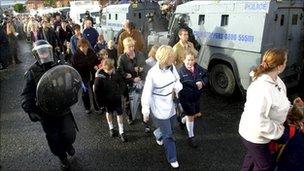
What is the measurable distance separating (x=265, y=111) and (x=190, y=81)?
222 centimetres

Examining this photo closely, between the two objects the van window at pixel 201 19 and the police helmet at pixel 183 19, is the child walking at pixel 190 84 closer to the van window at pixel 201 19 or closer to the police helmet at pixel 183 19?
the van window at pixel 201 19

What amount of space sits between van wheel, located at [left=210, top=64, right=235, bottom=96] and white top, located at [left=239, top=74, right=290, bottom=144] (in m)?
4.44

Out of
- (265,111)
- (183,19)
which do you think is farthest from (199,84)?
(183,19)

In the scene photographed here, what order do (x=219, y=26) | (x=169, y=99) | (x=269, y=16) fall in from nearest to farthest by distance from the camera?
(x=169, y=99) → (x=269, y=16) → (x=219, y=26)

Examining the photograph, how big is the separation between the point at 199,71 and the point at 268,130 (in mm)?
2320

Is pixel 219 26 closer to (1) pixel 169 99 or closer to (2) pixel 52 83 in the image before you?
(1) pixel 169 99

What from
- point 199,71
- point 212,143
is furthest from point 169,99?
point 212,143

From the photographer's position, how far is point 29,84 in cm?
463

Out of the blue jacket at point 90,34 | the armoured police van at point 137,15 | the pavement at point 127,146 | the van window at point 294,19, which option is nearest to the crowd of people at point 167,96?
the pavement at point 127,146

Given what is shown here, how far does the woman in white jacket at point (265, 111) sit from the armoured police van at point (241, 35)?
3555 millimetres

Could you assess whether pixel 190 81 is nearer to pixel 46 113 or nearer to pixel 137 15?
pixel 46 113

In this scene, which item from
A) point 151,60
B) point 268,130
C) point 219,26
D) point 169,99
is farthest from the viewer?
point 219,26

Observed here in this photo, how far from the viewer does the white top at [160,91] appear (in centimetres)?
473

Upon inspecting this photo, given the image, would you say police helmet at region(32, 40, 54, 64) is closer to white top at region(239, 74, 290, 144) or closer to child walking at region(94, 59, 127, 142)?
child walking at region(94, 59, 127, 142)
